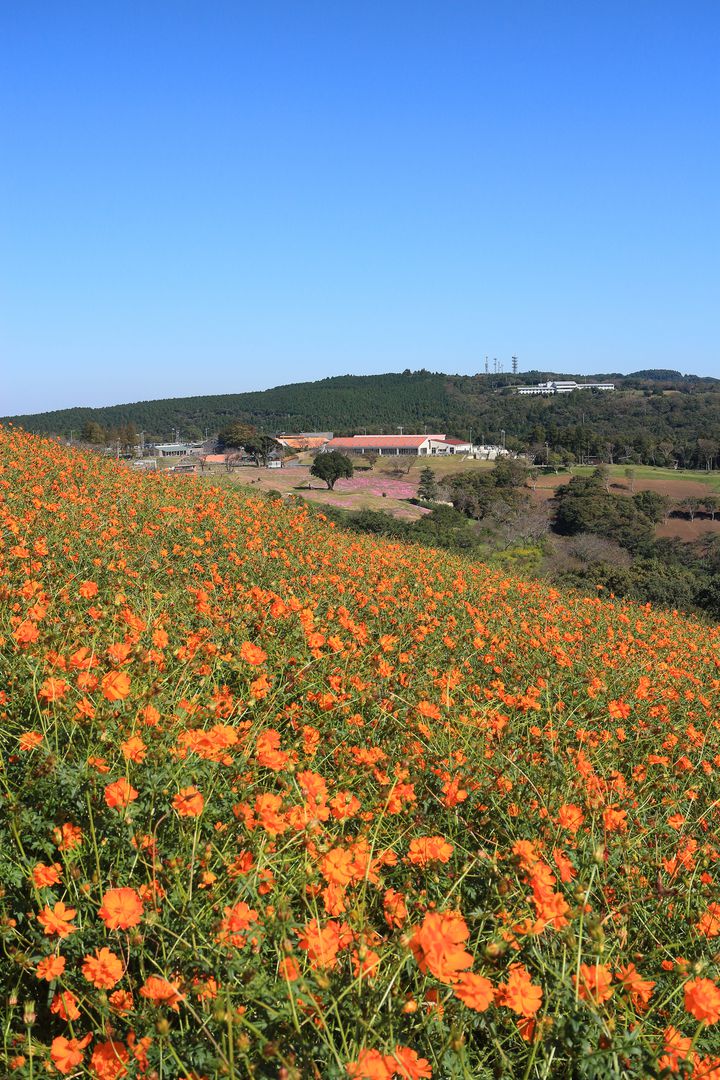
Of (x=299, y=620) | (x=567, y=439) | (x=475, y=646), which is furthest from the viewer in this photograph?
(x=567, y=439)

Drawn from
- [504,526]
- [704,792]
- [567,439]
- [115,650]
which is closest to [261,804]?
[115,650]

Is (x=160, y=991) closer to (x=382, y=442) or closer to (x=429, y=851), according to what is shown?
(x=429, y=851)

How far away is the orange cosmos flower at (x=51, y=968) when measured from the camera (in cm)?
133

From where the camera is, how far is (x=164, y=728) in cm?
195

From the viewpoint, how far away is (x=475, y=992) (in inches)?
45.7

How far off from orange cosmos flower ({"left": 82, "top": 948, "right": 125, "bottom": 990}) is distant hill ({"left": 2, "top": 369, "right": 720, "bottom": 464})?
57388mm

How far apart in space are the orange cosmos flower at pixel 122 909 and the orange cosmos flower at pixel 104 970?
0.05 meters

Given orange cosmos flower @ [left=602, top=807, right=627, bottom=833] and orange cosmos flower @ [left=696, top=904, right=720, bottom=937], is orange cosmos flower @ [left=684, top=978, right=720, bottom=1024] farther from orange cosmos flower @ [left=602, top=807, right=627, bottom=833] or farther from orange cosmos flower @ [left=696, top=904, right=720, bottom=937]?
orange cosmos flower @ [left=602, top=807, right=627, bottom=833]

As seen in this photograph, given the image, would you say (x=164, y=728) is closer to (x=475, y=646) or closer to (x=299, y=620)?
(x=299, y=620)

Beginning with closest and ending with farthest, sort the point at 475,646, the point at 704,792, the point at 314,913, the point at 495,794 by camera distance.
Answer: the point at 314,913, the point at 495,794, the point at 704,792, the point at 475,646

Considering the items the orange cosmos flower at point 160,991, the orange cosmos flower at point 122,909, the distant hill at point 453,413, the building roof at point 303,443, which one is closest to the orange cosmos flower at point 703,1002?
the orange cosmos flower at point 160,991

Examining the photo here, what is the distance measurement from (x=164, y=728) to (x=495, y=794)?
Result: 1.06m

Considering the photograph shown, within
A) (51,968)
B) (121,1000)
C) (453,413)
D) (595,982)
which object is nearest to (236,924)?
(121,1000)

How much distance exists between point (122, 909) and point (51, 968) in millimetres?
185
